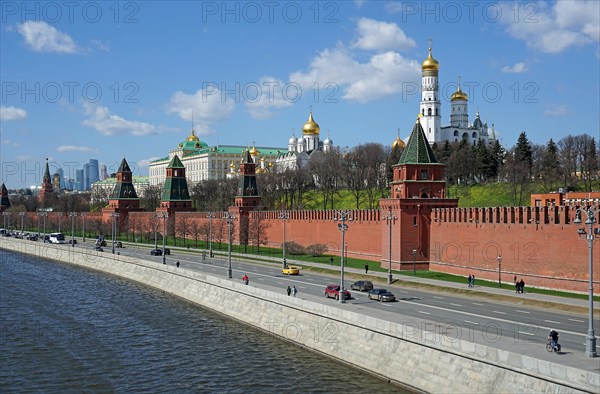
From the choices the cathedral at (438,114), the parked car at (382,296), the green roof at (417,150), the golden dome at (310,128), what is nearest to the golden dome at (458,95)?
the cathedral at (438,114)

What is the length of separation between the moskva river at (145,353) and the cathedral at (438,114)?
240 ft

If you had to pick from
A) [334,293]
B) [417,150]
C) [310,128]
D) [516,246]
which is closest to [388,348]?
[334,293]

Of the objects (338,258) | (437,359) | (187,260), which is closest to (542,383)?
(437,359)

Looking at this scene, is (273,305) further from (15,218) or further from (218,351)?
(15,218)

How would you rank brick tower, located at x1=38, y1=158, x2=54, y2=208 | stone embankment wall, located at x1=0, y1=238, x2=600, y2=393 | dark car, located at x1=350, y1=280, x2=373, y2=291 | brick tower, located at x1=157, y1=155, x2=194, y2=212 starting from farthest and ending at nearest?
1. brick tower, located at x1=38, y1=158, x2=54, y2=208
2. brick tower, located at x1=157, y1=155, x2=194, y2=212
3. dark car, located at x1=350, y1=280, x2=373, y2=291
4. stone embankment wall, located at x1=0, y1=238, x2=600, y2=393

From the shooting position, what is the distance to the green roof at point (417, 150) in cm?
4962

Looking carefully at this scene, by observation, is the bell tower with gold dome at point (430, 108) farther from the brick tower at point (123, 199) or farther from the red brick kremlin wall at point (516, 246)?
the red brick kremlin wall at point (516, 246)

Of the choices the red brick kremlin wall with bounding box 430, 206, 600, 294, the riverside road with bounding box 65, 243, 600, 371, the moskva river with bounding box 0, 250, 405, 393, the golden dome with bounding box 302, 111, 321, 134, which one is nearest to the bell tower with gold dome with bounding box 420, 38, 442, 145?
the golden dome with bounding box 302, 111, 321, 134

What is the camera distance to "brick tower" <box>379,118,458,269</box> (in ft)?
158

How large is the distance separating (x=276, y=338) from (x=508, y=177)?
174 feet

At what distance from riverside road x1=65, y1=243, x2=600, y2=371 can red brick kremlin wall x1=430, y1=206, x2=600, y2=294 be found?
3167 mm

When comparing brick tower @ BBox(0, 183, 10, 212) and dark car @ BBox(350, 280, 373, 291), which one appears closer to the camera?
dark car @ BBox(350, 280, 373, 291)

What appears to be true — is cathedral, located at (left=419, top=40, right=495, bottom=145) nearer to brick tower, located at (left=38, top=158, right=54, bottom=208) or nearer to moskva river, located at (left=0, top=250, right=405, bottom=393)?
moskva river, located at (left=0, top=250, right=405, bottom=393)

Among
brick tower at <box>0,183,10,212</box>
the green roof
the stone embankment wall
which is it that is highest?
→ the green roof
